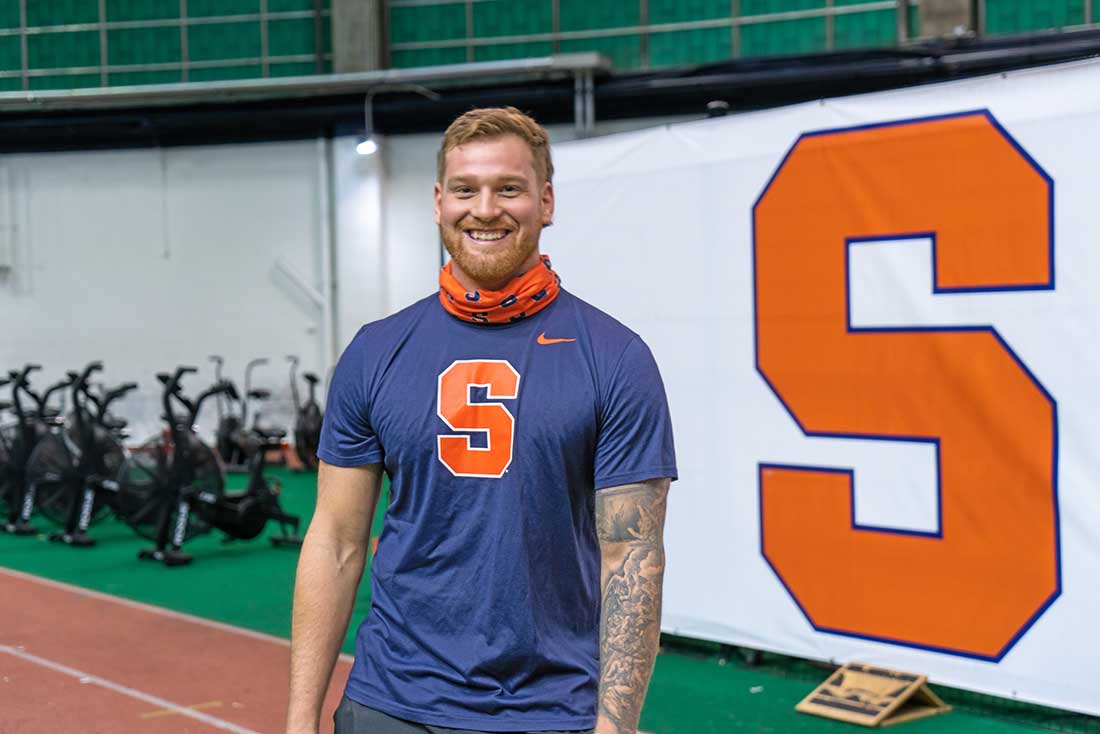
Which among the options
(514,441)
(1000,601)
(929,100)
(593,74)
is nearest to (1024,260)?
(929,100)

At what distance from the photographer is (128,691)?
6316 mm

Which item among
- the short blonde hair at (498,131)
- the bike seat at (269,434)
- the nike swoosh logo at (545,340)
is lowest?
the bike seat at (269,434)

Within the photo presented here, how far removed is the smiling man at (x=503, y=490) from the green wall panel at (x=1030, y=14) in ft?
47.6

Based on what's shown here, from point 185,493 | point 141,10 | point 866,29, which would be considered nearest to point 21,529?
point 185,493

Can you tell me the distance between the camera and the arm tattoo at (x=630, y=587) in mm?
2229

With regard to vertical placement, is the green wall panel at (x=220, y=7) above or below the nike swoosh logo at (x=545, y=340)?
above

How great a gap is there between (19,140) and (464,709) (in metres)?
20.0

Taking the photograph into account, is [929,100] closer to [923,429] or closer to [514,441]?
[923,429]

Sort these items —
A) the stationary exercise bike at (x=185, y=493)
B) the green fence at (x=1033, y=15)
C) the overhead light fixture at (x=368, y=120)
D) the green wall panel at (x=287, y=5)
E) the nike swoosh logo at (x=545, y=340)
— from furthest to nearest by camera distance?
1. the green wall panel at (x=287, y=5)
2. the overhead light fixture at (x=368, y=120)
3. the green fence at (x=1033, y=15)
4. the stationary exercise bike at (x=185, y=493)
5. the nike swoosh logo at (x=545, y=340)

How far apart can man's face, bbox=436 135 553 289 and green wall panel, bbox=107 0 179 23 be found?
62.0 feet

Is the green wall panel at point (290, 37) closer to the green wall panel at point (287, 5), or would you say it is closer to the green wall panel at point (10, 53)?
the green wall panel at point (287, 5)

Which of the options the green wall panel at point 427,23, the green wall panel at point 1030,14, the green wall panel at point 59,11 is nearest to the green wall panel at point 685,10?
the green wall panel at point 427,23

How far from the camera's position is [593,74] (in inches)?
657

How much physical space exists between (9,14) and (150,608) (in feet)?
49.9
